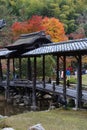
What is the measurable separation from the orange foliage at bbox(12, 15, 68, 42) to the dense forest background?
799 centimetres

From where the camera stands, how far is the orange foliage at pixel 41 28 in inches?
1706

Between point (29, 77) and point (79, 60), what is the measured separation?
12.2m

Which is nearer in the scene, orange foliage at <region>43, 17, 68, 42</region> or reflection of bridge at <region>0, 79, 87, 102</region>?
reflection of bridge at <region>0, 79, 87, 102</region>

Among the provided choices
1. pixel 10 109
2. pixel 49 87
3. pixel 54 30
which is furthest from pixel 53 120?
pixel 54 30

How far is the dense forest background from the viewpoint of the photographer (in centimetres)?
5881

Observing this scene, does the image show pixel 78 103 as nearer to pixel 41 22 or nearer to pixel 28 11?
pixel 41 22

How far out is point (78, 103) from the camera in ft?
55.5

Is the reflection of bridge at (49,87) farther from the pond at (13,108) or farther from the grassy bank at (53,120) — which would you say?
the grassy bank at (53,120)

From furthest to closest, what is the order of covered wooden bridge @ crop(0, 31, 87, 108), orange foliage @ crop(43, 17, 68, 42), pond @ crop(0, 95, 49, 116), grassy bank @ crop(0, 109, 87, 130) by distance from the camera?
1. orange foliage @ crop(43, 17, 68, 42)
2. pond @ crop(0, 95, 49, 116)
3. covered wooden bridge @ crop(0, 31, 87, 108)
4. grassy bank @ crop(0, 109, 87, 130)

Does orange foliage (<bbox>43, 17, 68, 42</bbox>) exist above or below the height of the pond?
above

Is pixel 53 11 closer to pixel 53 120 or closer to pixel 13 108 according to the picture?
pixel 13 108

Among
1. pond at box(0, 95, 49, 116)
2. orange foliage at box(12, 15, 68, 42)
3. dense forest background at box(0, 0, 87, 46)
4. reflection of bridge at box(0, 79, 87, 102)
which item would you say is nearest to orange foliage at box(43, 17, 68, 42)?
orange foliage at box(12, 15, 68, 42)

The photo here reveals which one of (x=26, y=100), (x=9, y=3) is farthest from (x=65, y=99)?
(x=9, y=3)

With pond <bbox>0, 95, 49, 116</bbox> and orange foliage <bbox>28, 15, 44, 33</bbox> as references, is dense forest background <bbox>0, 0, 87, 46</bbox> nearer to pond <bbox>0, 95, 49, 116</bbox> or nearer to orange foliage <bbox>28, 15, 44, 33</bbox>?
orange foliage <bbox>28, 15, 44, 33</bbox>
